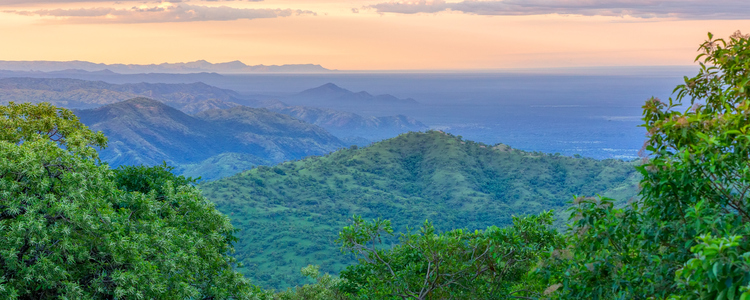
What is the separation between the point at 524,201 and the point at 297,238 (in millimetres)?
67910

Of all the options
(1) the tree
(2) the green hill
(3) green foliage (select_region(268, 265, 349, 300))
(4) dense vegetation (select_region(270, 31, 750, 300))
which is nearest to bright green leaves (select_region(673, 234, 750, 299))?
(4) dense vegetation (select_region(270, 31, 750, 300))

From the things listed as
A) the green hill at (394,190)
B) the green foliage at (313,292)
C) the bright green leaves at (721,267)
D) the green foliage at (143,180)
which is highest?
the bright green leaves at (721,267)

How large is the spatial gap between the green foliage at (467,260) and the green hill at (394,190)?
9544cm

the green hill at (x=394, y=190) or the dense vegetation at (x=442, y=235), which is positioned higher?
the dense vegetation at (x=442, y=235)

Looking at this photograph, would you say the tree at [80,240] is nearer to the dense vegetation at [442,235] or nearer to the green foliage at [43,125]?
the dense vegetation at [442,235]

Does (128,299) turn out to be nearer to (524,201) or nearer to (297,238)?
(297,238)

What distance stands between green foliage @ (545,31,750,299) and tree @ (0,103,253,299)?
9.78 metres

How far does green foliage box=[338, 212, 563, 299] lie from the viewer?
11992 mm

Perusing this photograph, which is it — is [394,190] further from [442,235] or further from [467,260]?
[467,260]

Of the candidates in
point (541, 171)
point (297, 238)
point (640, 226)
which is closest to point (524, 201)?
point (541, 171)

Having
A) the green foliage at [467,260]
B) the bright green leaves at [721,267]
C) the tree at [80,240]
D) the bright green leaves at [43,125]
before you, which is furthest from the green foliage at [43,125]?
the bright green leaves at [721,267]

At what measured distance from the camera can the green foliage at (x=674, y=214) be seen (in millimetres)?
6164

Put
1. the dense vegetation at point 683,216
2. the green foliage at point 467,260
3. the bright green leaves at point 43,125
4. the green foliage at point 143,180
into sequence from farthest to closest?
the green foliage at point 143,180
the bright green leaves at point 43,125
the green foliage at point 467,260
the dense vegetation at point 683,216

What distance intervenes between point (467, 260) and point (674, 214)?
6.60 m
